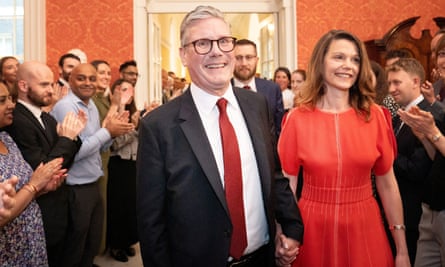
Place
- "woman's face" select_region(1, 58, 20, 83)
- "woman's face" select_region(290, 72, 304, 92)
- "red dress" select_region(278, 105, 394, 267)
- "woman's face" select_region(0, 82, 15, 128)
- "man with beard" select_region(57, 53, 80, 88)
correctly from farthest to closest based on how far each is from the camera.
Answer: "woman's face" select_region(290, 72, 304, 92) < "man with beard" select_region(57, 53, 80, 88) < "woman's face" select_region(1, 58, 20, 83) < "woman's face" select_region(0, 82, 15, 128) < "red dress" select_region(278, 105, 394, 267)

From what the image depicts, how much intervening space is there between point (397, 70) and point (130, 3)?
4341mm

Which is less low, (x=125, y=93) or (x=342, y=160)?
(x=125, y=93)

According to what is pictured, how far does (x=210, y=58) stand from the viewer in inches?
64.0

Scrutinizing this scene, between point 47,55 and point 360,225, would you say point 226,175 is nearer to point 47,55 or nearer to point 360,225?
point 360,225

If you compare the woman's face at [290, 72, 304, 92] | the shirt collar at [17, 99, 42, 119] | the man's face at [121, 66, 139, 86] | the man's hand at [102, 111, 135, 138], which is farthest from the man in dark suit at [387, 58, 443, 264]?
the man's face at [121, 66, 139, 86]

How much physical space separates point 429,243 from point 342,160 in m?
0.85

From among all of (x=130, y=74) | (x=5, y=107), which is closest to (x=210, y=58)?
(x=5, y=107)

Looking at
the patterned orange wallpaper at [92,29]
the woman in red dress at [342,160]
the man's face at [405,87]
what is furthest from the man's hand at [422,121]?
the patterned orange wallpaper at [92,29]

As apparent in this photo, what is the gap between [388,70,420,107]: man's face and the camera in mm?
2738

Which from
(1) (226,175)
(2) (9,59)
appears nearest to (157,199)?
(1) (226,175)

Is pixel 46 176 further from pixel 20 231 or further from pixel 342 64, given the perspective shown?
pixel 342 64

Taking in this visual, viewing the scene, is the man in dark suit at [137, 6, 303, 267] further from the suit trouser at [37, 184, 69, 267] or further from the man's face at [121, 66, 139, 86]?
the man's face at [121, 66, 139, 86]

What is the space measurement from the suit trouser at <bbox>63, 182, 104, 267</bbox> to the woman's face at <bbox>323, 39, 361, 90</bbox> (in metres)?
1.94

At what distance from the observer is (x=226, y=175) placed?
1.59 metres
